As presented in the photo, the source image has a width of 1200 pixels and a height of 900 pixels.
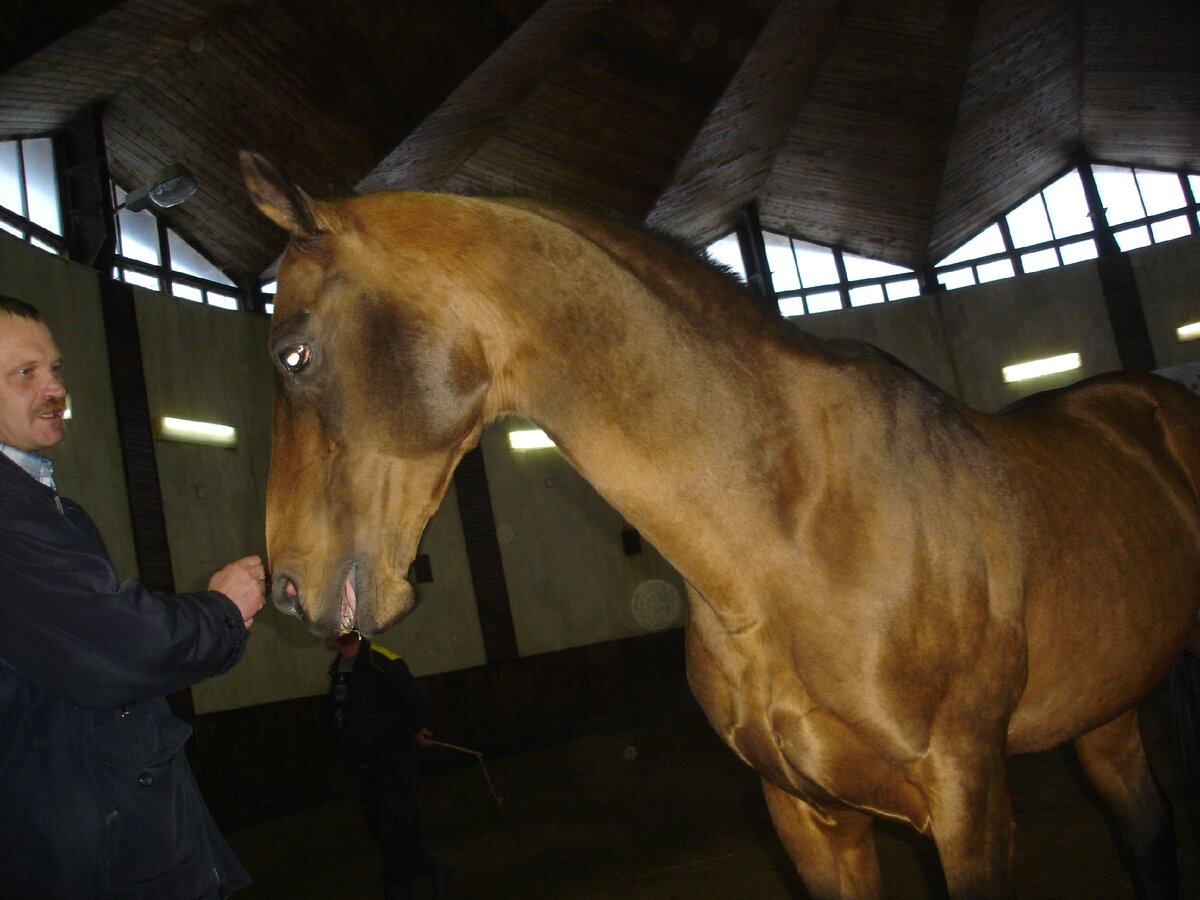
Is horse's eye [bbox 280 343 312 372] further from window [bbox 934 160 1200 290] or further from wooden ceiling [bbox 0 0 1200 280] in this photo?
window [bbox 934 160 1200 290]

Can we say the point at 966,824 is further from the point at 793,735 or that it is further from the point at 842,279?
the point at 842,279

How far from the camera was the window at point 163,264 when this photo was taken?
11.8m

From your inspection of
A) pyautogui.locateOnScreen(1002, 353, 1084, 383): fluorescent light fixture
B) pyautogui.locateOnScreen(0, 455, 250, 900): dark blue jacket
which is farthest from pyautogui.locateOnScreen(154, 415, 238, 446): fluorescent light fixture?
pyautogui.locateOnScreen(1002, 353, 1084, 383): fluorescent light fixture

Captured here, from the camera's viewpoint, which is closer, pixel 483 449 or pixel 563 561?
pixel 483 449

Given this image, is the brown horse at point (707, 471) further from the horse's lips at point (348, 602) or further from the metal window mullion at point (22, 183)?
the metal window mullion at point (22, 183)

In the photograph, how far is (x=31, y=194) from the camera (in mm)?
10523

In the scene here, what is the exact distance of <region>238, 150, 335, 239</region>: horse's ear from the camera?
1785mm

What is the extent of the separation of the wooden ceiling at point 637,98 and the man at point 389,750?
13.7 ft

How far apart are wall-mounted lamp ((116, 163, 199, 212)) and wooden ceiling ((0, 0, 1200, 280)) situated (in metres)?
1.40

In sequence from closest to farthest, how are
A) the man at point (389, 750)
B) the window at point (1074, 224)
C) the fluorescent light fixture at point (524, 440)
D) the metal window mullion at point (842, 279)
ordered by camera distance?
the man at point (389, 750) < the fluorescent light fixture at point (524, 440) < the window at point (1074, 224) < the metal window mullion at point (842, 279)

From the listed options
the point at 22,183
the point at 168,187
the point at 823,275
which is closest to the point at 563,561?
the point at 823,275

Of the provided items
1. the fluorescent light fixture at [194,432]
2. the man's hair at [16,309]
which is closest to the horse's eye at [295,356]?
the man's hair at [16,309]

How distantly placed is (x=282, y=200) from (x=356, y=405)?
0.42 m

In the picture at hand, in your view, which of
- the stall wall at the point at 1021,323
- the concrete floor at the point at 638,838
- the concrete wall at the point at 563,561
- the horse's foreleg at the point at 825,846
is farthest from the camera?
the stall wall at the point at 1021,323
